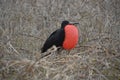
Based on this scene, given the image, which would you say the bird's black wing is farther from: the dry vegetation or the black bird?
the dry vegetation

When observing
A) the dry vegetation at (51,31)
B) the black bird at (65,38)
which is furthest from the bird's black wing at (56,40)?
the dry vegetation at (51,31)

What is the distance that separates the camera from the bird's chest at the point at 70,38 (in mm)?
4672

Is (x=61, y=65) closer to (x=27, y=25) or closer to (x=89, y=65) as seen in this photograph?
(x=89, y=65)

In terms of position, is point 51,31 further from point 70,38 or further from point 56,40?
point 70,38

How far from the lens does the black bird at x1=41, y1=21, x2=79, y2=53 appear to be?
4.68m

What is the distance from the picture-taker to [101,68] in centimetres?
410

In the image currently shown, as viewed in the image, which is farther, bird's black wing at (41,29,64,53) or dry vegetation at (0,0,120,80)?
bird's black wing at (41,29,64,53)

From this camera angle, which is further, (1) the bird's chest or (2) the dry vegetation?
(1) the bird's chest

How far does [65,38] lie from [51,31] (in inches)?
37.8

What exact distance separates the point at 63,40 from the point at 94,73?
961mm

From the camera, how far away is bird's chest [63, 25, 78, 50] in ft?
15.3

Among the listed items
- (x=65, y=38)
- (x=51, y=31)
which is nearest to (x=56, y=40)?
(x=65, y=38)

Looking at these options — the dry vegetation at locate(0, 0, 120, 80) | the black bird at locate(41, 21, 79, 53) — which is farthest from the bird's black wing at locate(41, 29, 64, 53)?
the dry vegetation at locate(0, 0, 120, 80)

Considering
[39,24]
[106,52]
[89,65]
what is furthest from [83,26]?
[89,65]
